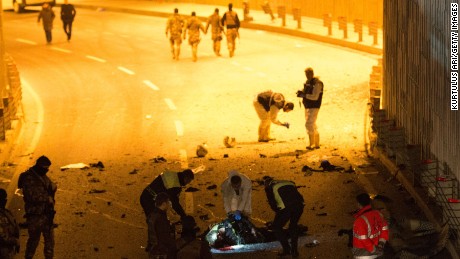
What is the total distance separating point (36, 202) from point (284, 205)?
135 inches

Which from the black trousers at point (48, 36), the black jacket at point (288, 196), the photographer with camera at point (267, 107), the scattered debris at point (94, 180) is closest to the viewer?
the black jacket at point (288, 196)

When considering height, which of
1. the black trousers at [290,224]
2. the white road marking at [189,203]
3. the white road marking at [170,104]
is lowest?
the white road marking at [170,104]

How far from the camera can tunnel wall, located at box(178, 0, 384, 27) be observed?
148 ft

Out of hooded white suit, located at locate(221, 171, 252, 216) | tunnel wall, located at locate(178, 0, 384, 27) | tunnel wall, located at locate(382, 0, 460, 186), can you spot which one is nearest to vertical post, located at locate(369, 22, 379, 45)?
tunnel wall, located at locate(178, 0, 384, 27)

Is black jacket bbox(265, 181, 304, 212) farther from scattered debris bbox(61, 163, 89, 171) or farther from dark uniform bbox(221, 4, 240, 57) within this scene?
dark uniform bbox(221, 4, 240, 57)

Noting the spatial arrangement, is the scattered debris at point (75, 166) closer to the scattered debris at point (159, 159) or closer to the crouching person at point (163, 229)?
the scattered debris at point (159, 159)

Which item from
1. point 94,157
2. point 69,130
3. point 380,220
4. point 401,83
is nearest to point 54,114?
point 69,130

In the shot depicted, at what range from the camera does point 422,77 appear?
2045 cm

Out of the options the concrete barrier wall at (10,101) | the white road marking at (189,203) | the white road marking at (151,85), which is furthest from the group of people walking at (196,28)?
the white road marking at (189,203)

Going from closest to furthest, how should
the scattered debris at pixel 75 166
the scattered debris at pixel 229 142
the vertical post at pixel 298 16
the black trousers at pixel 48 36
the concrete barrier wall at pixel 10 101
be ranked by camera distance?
1. the scattered debris at pixel 75 166
2. the scattered debris at pixel 229 142
3. the concrete barrier wall at pixel 10 101
4. the black trousers at pixel 48 36
5. the vertical post at pixel 298 16

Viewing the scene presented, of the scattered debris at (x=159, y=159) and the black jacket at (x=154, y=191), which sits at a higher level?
the black jacket at (x=154, y=191)

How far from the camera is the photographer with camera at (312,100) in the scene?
2434 centimetres

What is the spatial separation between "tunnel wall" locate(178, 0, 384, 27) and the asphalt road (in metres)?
3.23

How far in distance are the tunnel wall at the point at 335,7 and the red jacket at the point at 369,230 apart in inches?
1159
